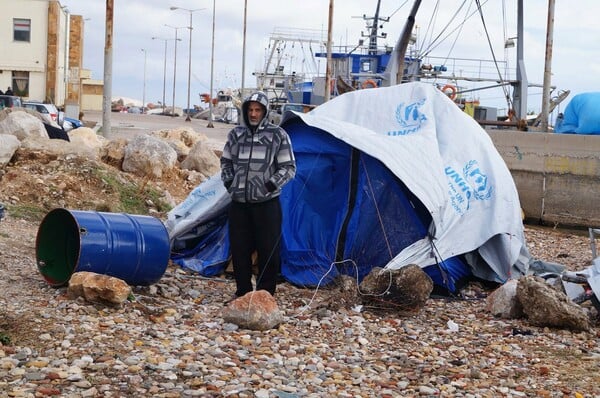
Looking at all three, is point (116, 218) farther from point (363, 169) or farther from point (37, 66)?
point (37, 66)

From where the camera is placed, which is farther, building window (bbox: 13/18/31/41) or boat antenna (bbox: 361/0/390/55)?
building window (bbox: 13/18/31/41)

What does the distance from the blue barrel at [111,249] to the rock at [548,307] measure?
306cm

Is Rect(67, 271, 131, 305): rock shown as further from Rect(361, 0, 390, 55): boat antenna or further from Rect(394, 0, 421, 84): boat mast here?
Rect(361, 0, 390, 55): boat antenna

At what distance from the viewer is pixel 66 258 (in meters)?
8.87

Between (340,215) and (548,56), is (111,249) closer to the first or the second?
(340,215)

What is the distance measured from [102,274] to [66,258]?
100cm

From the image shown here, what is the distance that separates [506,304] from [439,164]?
6.05 feet

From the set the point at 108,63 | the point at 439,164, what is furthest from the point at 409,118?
the point at 108,63

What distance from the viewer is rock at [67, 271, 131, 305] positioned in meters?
7.46

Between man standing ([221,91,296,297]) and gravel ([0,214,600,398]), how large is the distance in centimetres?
41

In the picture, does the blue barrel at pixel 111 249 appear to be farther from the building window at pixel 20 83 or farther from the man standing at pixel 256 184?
the building window at pixel 20 83

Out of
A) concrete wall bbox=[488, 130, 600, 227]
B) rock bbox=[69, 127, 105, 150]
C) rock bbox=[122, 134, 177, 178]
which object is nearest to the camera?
rock bbox=[122, 134, 177, 178]

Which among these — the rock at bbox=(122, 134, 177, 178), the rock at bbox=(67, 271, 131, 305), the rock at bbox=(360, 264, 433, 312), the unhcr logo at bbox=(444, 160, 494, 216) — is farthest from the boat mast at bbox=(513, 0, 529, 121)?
the rock at bbox=(67, 271, 131, 305)

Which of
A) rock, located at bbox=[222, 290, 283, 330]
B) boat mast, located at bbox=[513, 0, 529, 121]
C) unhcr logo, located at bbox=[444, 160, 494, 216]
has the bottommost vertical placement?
rock, located at bbox=[222, 290, 283, 330]
